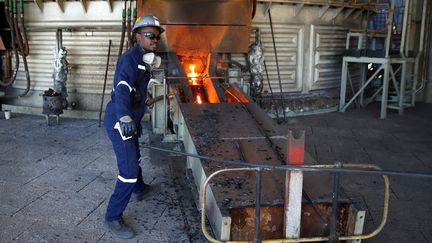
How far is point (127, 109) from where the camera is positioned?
4074 millimetres

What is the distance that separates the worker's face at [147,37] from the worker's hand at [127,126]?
81 centimetres

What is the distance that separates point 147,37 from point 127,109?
78cm

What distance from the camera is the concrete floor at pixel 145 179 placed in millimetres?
4402

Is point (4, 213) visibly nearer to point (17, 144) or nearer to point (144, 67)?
point (144, 67)

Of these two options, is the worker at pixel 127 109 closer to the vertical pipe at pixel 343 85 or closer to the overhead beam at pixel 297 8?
the overhead beam at pixel 297 8

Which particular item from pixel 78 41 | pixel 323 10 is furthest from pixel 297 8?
pixel 78 41

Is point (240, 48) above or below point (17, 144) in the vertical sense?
above

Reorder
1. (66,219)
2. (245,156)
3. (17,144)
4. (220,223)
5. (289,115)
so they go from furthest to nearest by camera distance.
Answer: (289,115) < (17,144) < (66,219) < (245,156) < (220,223)

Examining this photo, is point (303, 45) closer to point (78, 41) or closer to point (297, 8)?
point (297, 8)

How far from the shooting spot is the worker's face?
433cm

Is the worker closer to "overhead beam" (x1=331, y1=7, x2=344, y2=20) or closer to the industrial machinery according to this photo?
the industrial machinery

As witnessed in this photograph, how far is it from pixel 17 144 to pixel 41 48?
287cm

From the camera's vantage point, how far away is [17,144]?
7.35m

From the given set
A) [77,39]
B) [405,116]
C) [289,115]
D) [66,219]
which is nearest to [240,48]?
[289,115]
